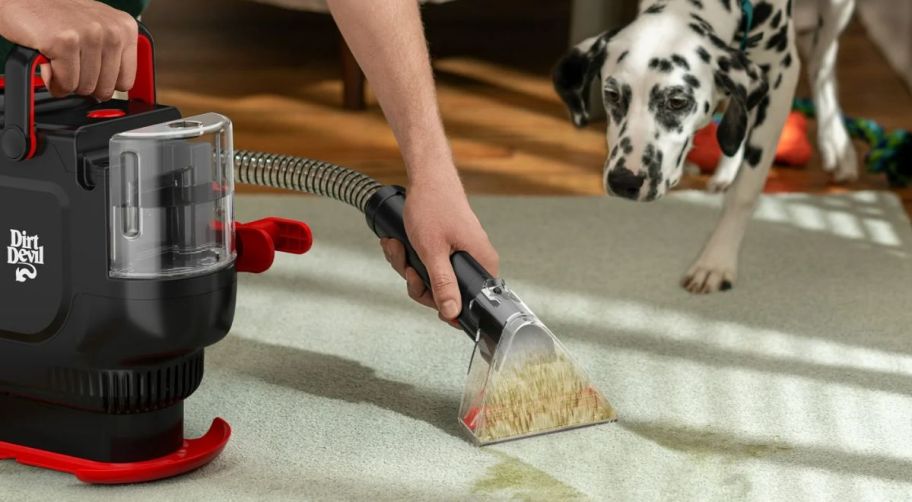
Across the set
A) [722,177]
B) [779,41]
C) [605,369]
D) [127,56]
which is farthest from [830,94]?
[127,56]

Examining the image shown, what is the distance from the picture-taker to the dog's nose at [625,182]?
1.91 m

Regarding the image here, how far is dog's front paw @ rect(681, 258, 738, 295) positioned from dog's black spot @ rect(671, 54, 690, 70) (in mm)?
342

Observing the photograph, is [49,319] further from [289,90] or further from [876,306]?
[289,90]

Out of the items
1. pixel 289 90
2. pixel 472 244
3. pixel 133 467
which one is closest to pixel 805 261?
pixel 472 244

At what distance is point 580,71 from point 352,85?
1140mm

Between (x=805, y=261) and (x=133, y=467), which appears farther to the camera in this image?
(x=805, y=261)

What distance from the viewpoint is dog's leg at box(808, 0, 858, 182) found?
2619 mm

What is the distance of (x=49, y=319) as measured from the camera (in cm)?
126

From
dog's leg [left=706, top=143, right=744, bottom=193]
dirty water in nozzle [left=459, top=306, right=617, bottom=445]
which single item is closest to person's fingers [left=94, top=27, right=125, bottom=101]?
dirty water in nozzle [left=459, top=306, right=617, bottom=445]

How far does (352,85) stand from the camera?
3109 mm

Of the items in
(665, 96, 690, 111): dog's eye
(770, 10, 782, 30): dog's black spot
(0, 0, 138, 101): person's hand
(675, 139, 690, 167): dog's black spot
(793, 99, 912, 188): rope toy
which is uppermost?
(0, 0, 138, 101): person's hand

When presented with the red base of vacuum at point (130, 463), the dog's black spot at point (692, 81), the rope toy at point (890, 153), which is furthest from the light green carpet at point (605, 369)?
the dog's black spot at point (692, 81)

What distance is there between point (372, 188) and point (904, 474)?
2.24ft

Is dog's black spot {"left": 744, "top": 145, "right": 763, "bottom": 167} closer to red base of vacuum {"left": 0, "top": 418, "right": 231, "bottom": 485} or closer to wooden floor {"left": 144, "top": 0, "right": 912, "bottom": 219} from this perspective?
wooden floor {"left": 144, "top": 0, "right": 912, "bottom": 219}
